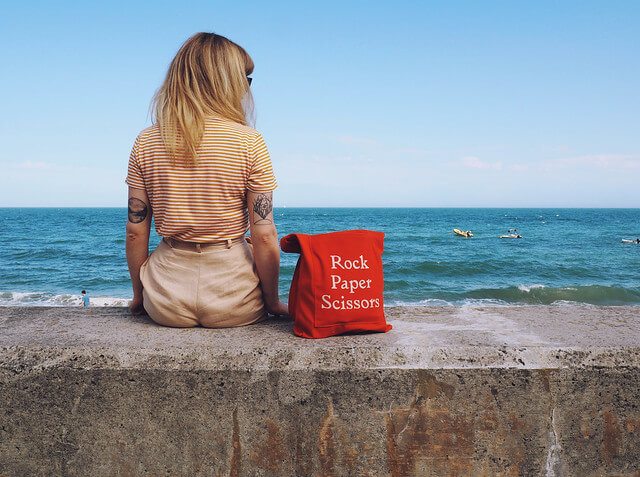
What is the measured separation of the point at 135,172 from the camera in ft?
6.64

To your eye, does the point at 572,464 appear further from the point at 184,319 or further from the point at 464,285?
the point at 464,285

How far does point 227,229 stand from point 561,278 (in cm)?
1847

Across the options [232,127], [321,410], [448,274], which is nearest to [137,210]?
[232,127]

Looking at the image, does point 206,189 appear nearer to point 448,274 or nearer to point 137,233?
point 137,233

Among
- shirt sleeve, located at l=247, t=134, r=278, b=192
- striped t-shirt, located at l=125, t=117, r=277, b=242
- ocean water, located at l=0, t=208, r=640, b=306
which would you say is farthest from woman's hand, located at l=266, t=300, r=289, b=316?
ocean water, located at l=0, t=208, r=640, b=306

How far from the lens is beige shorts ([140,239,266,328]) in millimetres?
1934

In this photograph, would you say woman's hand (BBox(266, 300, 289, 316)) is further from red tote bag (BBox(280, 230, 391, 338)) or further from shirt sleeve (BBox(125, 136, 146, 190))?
shirt sleeve (BBox(125, 136, 146, 190))

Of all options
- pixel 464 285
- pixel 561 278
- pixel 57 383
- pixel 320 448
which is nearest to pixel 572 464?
pixel 320 448

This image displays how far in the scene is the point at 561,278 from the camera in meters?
17.5

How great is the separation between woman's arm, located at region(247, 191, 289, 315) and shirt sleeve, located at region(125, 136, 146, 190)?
508mm

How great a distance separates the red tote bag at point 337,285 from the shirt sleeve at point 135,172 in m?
0.73

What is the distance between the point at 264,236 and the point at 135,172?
26.0 inches

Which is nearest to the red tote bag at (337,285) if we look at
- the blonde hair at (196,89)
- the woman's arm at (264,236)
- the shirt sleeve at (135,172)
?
the woman's arm at (264,236)

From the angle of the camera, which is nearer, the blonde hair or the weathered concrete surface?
the weathered concrete surface
